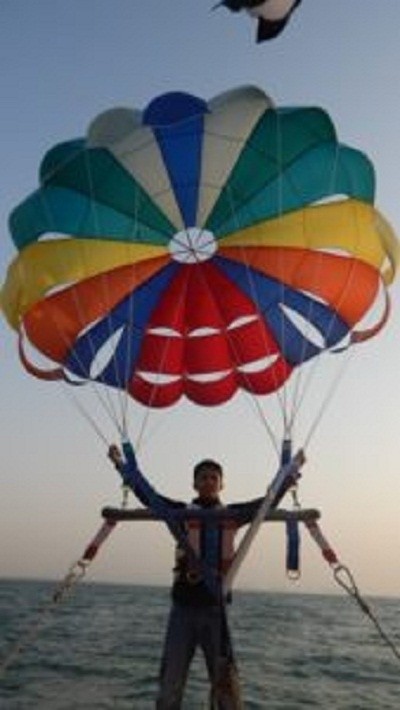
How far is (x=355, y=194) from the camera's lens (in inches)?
364

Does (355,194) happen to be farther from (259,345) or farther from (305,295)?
(259,345)

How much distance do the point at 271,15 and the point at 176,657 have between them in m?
5.01

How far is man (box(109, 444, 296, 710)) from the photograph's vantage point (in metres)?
7.36

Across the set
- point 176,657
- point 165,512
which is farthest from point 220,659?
point 165,512

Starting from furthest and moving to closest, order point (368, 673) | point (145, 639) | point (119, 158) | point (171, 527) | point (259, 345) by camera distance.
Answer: point (145, 639)
point (368, 673)
point (259, 345)
point (119, 158)
point (171, 527)

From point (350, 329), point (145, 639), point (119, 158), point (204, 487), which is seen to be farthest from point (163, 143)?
point (145, 639)

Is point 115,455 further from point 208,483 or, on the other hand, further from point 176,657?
point 176,657

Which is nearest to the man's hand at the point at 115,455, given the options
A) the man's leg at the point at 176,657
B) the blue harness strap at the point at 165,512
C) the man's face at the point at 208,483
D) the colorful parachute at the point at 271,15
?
the blue harness strap at the point at 165,512

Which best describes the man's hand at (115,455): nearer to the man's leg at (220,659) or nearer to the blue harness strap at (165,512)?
the blue harness strap at (165,512)

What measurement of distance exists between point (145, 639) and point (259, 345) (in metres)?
17.7

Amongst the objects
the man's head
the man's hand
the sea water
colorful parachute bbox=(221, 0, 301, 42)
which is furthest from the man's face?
colorful parachute bbox=(221, 0, 301, 42)

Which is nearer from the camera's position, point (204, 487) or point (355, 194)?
point (204, 487)

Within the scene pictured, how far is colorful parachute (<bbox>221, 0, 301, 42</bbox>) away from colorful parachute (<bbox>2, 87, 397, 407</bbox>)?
427cm

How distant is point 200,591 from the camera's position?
24.6 ft
